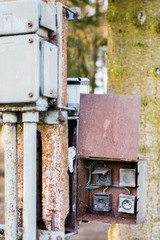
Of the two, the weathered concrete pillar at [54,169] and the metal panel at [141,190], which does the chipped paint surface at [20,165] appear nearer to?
the weathered concrete pillar at [54,169]

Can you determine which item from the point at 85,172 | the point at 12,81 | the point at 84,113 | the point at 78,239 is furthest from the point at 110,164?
the point at 78,239

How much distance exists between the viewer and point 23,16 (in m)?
2.12

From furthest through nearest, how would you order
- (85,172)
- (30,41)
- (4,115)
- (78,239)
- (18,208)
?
1. (78,239)
2. (85,172)
3. (18,208)
4. (4,115)
5. (30,41)

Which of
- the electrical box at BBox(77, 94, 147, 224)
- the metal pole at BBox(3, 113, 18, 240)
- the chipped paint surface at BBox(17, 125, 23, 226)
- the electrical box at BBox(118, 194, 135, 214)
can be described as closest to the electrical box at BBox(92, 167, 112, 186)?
the electrical box at BBox(77, 94, 147, 224)

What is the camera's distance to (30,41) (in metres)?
2.08

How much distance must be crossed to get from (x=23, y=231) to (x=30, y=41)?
0.97m

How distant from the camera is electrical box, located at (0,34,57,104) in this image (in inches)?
82.0

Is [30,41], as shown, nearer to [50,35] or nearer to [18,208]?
[50,35]

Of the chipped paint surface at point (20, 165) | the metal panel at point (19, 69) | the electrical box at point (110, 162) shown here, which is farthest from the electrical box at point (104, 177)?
the metal panel at point (19, 69)

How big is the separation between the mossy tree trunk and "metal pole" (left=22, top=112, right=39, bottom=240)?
4.69ft

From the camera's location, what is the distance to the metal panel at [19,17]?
82.8 inches

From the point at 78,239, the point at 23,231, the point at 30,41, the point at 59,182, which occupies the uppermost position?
the point at 30,41

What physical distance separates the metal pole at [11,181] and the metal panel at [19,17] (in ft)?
1.45

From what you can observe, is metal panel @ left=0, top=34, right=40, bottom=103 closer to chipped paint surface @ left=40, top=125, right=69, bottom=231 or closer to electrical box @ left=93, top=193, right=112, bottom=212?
chipped paint surface @ left=40, top=125, right=69, bottom=231
